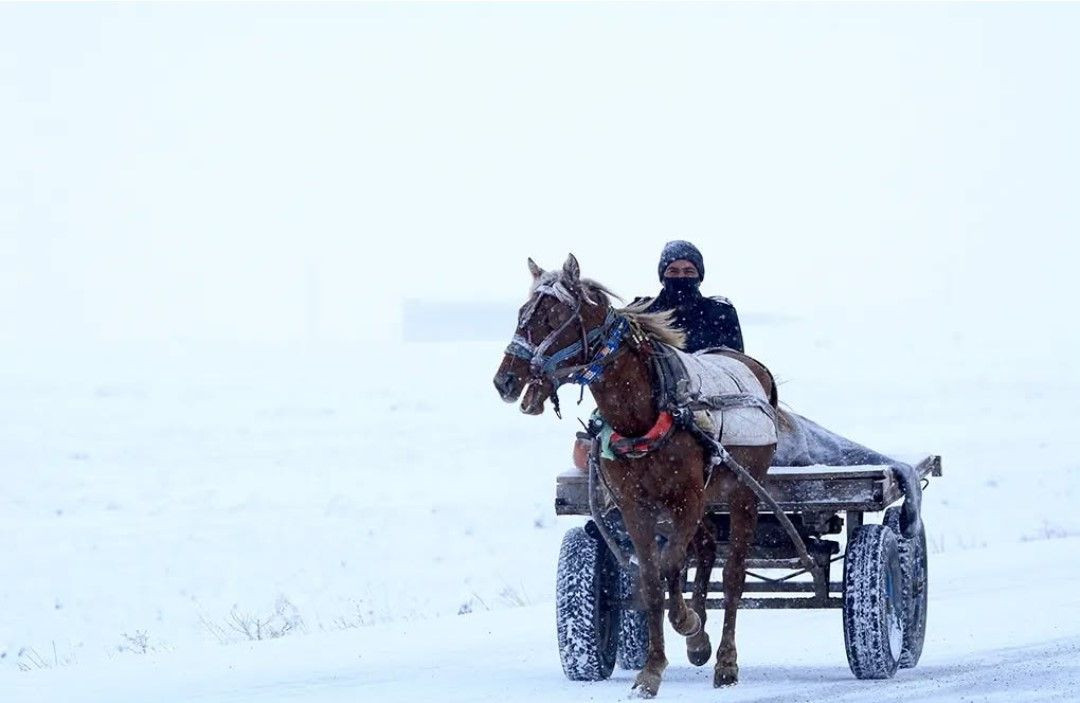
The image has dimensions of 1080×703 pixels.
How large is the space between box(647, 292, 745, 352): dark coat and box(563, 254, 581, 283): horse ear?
203 cm

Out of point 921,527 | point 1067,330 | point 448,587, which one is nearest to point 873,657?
point 921,527

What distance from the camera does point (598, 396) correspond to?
9.04 metres

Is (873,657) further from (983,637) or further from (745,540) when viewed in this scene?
(983,637)

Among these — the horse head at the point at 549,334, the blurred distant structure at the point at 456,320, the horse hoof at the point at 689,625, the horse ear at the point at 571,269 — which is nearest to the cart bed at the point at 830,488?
the horse hoof at the point at 689,625

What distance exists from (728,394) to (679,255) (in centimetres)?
136

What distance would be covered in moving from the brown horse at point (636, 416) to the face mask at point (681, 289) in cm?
138

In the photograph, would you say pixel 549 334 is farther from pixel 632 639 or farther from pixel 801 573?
pixel 632 639

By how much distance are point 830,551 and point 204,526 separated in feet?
48.2

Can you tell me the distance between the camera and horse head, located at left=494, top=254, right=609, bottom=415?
338 inches

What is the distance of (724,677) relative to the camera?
31.8ft

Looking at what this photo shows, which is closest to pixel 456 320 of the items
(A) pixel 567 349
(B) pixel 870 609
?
(B) pixel 870 609

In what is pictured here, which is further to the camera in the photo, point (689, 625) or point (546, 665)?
point (546, 665)

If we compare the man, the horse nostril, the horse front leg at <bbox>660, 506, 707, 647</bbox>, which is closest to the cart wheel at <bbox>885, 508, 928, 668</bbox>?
the man

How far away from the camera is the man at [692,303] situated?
10805 mm
